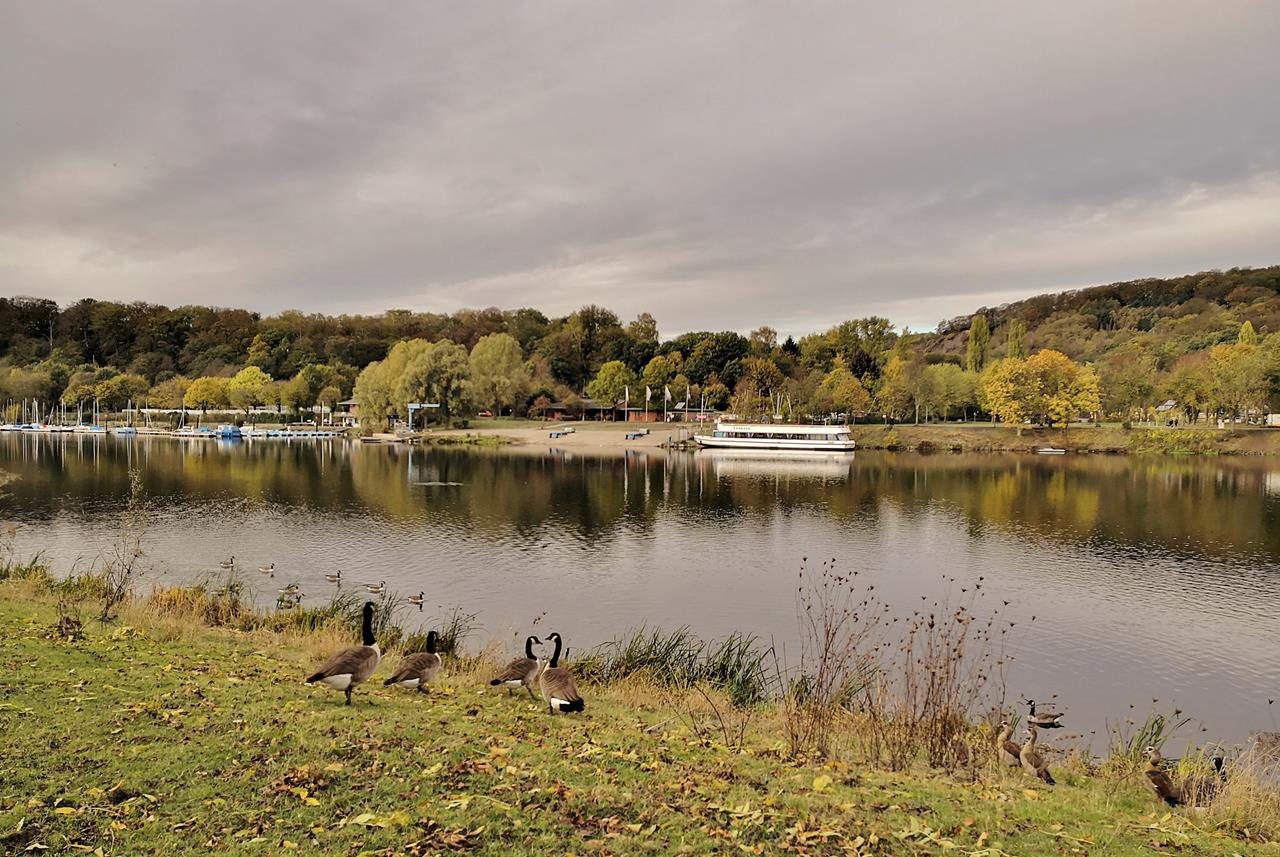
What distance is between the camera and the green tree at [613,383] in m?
136

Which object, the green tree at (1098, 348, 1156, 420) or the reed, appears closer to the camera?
the reed

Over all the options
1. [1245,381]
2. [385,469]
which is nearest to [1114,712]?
[385,469]

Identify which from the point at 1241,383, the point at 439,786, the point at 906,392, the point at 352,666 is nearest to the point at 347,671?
the point at 352,666

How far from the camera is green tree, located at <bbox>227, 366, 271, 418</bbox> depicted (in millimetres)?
143500

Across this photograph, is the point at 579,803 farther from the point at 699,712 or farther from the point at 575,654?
the point at 575,654

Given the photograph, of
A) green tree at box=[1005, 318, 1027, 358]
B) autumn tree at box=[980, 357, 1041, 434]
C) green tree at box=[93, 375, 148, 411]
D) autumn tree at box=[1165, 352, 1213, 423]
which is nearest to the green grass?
autumn tree at box=[980, 357, 1041, 434]

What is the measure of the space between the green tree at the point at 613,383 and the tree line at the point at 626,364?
24 centimetres

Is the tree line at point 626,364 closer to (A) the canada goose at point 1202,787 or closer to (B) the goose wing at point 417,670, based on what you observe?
(A) the canada goose at point 1202,787

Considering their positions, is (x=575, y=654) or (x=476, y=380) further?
(x=476, y=380)

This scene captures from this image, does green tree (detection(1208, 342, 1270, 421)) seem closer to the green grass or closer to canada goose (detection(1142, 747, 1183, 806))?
the green grass

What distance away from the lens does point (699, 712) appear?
1248 centimetres

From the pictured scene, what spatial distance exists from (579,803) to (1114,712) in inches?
548

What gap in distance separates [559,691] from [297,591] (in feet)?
52.8

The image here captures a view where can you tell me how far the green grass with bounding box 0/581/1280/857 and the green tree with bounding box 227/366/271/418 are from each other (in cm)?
14697
